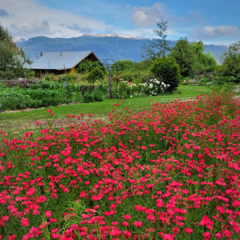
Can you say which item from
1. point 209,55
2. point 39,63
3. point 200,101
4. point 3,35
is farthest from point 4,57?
point 209,55

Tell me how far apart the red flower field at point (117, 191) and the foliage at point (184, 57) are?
2884 centimetres

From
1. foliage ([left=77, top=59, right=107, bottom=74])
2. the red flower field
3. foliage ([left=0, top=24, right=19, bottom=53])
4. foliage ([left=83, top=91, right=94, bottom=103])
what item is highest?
foliage ([left=0, top=24, right=19, bottom=53])

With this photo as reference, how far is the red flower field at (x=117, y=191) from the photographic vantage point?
5.87 ft

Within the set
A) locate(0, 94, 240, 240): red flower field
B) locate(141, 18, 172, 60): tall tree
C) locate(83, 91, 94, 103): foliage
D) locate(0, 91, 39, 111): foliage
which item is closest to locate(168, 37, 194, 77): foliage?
locate(141, 18, 172, 60): tall tree

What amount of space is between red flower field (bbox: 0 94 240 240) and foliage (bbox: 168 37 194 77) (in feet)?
94.6

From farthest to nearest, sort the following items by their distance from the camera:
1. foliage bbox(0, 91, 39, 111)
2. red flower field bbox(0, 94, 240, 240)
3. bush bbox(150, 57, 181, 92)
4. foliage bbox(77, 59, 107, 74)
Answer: foliage bbox(77, 59, 107, 74)
bush bbox(150, 57, 181, 92)
foliage bbox(0, 91, 39, 111)
red flower field bbox(0, 94, 240, 240)

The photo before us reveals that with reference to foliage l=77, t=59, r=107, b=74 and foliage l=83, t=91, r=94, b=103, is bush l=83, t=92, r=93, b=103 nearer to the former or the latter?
foliage l=83, t=91, r=94, b=103

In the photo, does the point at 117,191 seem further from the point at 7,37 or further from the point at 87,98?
the point at 7,37

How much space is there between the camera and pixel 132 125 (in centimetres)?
445

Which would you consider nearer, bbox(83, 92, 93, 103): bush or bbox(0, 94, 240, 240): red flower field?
bbox(0, 94, 240, 240): red flower field

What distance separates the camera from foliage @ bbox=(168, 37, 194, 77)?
3189 centimetres

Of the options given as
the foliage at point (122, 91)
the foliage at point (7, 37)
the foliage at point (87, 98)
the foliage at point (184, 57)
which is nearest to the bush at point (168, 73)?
the foliage at point (122, 91)

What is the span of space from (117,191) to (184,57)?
32.1m

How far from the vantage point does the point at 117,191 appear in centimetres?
230
